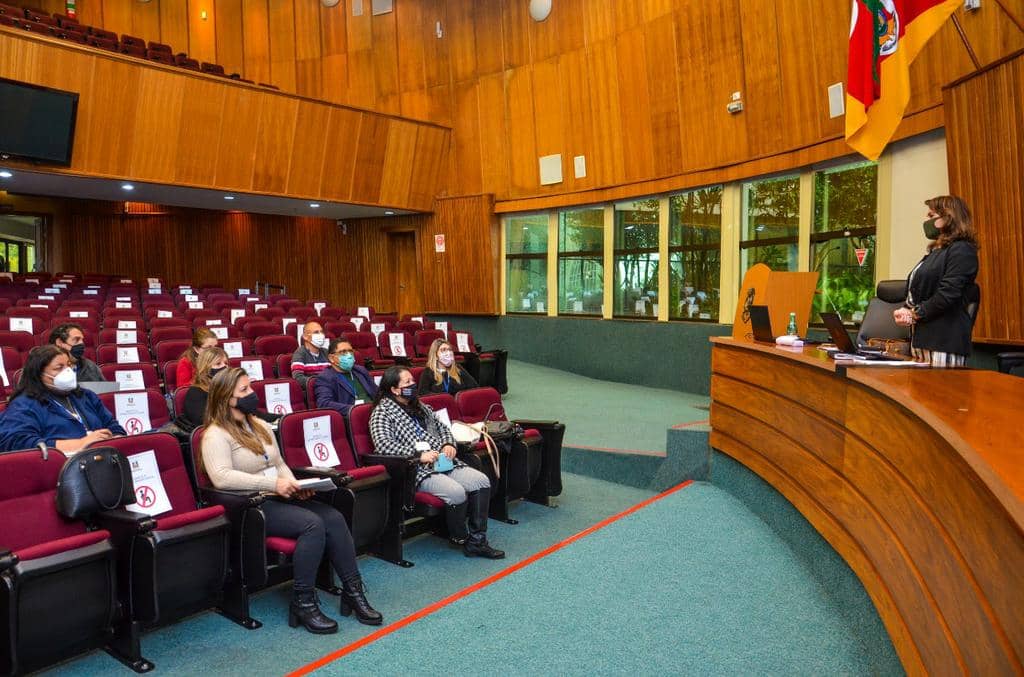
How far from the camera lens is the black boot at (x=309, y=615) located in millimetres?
3188

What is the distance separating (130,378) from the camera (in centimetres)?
530

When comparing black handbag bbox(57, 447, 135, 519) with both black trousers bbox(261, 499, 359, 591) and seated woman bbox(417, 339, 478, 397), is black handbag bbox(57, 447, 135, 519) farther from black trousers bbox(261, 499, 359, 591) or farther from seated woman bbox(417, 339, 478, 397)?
seated woman bbox(417, 339, 478, 397)

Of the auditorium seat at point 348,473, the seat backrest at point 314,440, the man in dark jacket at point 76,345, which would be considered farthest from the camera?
the man in dark jacket at point 76,345

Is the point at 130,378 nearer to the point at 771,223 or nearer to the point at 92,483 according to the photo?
the point at 92,483

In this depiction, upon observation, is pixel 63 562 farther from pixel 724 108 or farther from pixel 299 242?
pixel 299 242

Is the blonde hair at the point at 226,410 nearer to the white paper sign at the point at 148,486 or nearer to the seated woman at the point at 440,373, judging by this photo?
the white paper sign at the point at 148,486

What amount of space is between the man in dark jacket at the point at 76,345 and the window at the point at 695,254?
653 centimetres

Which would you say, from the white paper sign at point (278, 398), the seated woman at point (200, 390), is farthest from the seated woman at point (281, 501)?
the white paper sign at point (278, 398)

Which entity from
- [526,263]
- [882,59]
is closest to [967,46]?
[882,59]

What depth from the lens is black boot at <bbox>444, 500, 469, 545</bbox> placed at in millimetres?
4164

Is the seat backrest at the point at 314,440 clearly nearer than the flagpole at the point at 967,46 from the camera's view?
Yes

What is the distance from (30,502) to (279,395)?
2325 mm

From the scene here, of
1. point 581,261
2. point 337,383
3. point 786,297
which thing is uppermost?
point 581,261

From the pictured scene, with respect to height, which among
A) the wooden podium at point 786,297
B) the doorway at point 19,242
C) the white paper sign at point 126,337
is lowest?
the white paper sign at point 126,337
